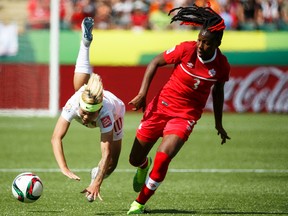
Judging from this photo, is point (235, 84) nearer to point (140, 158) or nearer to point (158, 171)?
point (140, 158)

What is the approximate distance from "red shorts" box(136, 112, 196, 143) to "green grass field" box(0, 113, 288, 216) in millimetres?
885

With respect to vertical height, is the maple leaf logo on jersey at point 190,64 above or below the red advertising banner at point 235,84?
above

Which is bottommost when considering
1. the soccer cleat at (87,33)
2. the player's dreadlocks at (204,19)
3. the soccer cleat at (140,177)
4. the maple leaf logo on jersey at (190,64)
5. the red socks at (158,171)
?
the soccer cleat at (140,177)

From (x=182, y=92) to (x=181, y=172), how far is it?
14.6 feet

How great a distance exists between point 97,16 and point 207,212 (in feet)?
58.9

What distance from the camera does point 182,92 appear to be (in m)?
9.43

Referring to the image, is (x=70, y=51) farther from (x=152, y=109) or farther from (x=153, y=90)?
(x=152, y=109)

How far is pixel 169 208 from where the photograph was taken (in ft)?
31.6

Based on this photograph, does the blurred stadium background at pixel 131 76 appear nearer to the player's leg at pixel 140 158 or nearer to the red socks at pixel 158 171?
the player's leg at pixel 140 158

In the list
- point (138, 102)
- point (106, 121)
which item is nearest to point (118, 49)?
point (106, 121)

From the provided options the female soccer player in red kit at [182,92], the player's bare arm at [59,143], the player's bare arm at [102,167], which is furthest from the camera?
the female soccer player in red kit at [182,92]

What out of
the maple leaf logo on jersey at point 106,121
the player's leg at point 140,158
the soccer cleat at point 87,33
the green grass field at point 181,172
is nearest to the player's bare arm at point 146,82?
the maple leaf logo on jersey at point 106,121

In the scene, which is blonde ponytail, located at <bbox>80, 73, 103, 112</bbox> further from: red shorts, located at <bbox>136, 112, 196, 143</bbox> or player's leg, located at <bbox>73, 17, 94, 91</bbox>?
player's leg, located at <bbox>73, 17, 94, 91</bbox>

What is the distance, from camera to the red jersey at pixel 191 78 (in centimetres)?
932
